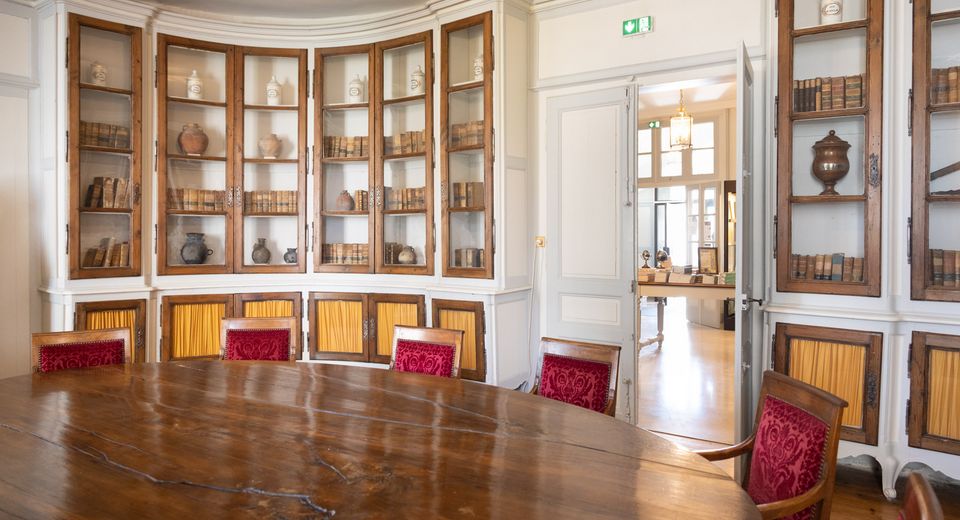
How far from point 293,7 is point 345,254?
2.02 meters

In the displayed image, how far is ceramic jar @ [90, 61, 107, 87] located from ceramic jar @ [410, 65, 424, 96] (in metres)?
2.29

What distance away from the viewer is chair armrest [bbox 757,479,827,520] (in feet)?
4.55

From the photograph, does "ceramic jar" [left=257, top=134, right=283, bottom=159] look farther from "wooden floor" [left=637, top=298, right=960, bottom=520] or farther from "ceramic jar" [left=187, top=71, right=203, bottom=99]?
"wooden floor" [left=637, top=298, right=960, bottom=520]

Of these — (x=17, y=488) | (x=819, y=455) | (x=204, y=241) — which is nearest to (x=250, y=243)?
(x=204, y=241)

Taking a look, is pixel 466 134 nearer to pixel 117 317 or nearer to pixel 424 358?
pixel 424 358

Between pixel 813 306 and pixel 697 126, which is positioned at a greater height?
pixel 697 126

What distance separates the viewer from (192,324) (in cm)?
479

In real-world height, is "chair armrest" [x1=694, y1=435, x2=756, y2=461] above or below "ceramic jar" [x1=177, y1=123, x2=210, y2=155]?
below

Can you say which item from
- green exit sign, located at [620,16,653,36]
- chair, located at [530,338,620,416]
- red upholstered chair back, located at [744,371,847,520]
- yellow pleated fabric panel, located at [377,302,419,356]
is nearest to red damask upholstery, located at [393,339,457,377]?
chair, located at [530,338,620,416]

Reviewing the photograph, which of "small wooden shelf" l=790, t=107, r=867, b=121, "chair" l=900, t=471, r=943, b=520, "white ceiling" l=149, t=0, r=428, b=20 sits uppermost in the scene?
"white ceiling" l=149, t=0, r=428, b=20

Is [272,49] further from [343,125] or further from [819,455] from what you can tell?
[819,455]

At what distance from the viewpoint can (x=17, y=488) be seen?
1308 mm

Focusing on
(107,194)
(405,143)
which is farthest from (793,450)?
(107,194)

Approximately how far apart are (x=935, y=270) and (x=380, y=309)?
3.65 meters
